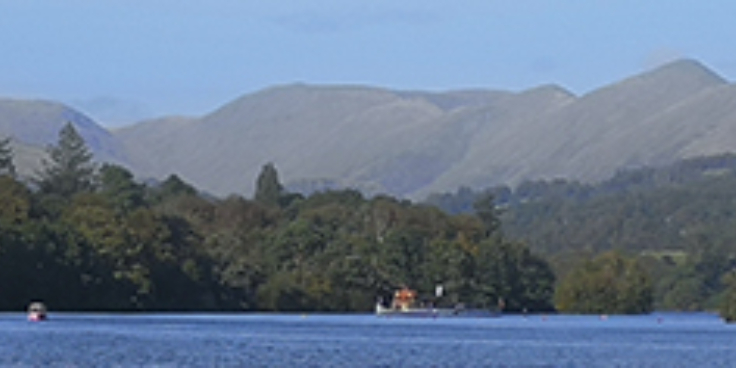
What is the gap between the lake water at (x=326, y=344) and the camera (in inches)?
3907

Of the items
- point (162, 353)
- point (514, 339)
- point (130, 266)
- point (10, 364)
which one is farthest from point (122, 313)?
point (10, 364)

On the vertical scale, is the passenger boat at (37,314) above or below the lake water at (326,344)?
above

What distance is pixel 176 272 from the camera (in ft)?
652

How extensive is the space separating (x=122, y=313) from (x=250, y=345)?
235 ft

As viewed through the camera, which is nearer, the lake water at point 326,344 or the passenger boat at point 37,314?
the lake water at point 326,344

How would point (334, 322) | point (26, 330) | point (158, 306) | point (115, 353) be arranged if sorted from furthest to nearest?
point (158, 306)
point (334, 322)
point (26, 330)
point (115, 353)

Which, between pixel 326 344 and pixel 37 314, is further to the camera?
pixel 37 314

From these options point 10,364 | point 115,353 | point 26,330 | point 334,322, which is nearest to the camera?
point 10,364

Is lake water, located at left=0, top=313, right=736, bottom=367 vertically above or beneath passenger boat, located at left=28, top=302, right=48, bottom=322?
beneath

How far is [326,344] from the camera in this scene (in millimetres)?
123812

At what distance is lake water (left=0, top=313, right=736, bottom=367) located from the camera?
326ft

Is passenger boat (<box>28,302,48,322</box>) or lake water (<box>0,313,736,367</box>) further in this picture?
passenger boat (<box>28,302,48,322</box>)

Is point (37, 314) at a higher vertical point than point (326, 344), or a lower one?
higher

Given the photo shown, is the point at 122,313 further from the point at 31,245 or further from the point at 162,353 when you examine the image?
the point at 162,353
